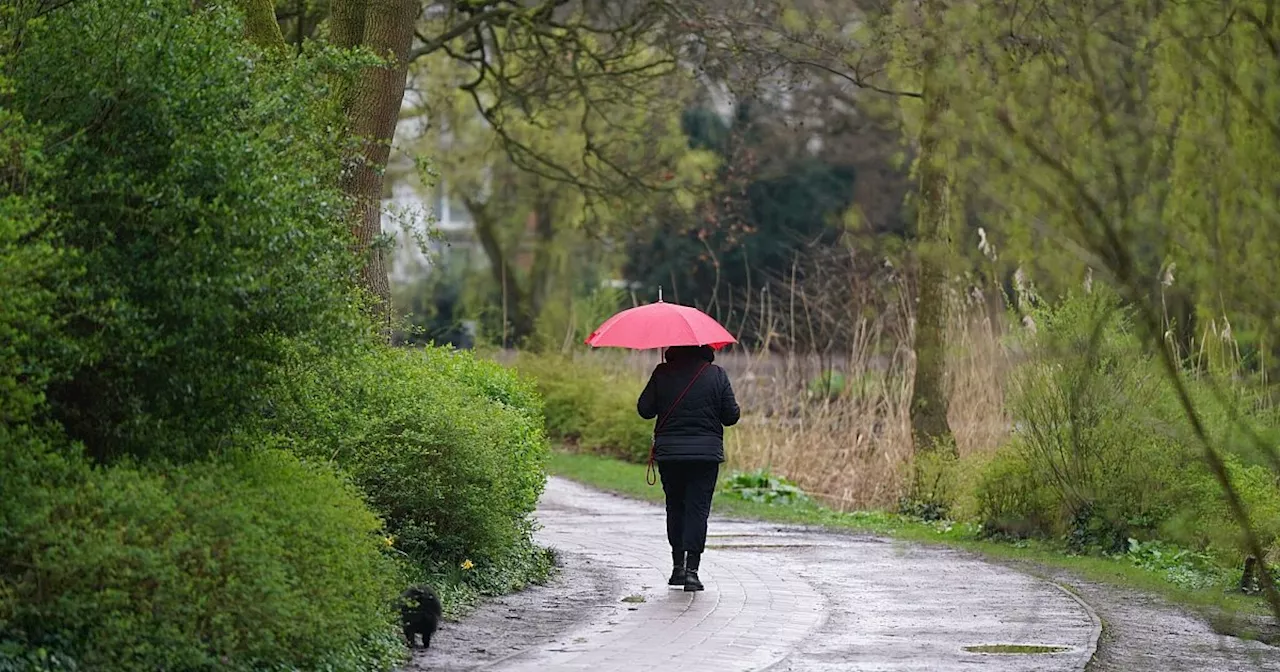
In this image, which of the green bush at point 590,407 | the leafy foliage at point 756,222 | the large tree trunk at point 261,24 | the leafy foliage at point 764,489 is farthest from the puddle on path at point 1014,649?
the leafy foliage at point 756,222

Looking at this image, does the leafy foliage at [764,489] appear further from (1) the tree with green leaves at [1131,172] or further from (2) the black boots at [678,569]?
(1) the tree with green leaves at [1131,172]

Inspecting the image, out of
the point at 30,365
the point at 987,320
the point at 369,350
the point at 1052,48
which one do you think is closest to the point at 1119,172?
the point at 1052,48

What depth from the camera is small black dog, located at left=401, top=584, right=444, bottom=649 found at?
346 inches

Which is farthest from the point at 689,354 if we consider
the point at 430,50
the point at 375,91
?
the point at 430,50

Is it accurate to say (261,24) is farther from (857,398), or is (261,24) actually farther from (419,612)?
(857,398)

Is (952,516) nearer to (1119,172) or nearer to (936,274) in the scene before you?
(936,274)

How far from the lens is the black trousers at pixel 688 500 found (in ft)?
38.6

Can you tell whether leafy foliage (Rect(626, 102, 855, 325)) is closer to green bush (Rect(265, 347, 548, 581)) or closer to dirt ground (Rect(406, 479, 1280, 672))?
dirt ground (Rect(406, 479, 1280, 672))

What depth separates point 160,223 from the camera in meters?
7.71

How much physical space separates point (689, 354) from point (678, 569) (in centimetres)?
155

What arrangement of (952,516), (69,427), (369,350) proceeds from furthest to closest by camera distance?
(952,516), (369,350), (69,427)

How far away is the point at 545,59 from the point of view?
21.0 m

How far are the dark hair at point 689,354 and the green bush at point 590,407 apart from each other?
42.8ft

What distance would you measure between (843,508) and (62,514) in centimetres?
1372
